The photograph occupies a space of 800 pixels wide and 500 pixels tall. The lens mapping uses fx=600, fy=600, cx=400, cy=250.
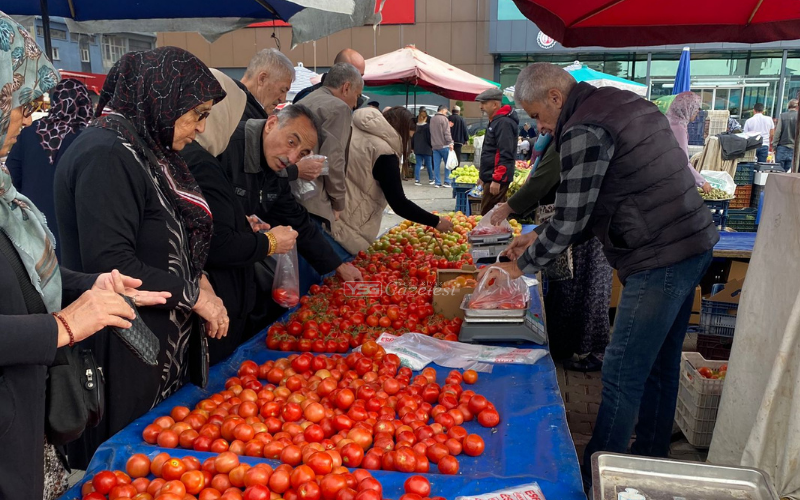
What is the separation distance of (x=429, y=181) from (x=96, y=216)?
15714 millimetres

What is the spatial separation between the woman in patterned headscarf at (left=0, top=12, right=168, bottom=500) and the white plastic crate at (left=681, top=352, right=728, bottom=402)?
3373 mm

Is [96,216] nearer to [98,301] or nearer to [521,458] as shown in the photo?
[98,301]

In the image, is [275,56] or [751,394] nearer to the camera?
[751,394]

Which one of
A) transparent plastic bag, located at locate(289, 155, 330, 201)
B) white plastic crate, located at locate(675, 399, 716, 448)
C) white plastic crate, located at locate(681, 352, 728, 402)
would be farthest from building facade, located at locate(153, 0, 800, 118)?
white plastic crate, located at locate(675, 399, 716, 448)

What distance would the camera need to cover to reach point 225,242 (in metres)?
2.74

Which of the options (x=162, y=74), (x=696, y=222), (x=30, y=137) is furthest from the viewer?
(x=30, y=137)

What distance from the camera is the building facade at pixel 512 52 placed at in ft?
76.3

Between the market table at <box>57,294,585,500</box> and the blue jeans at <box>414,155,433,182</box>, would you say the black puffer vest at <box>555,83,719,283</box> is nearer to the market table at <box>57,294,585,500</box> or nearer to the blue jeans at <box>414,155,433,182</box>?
the market table at <box>57,294,585,500</box>

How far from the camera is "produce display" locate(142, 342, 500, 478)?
1.99 m

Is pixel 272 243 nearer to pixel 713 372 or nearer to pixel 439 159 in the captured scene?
pixel 713 372

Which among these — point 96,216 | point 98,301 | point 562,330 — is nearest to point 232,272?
point 96,216

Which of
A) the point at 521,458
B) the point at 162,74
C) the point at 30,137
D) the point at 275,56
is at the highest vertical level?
the point at 275,56

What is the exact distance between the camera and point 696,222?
272 cm

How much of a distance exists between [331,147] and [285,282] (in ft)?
3.98
